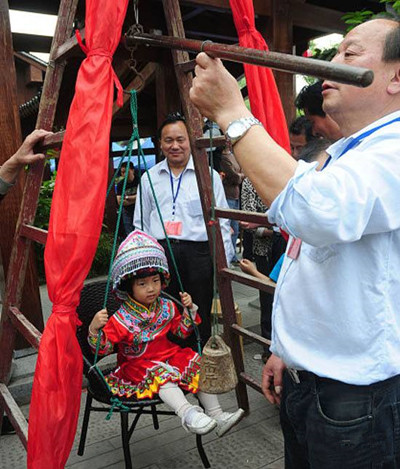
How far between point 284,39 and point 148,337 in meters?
3.48

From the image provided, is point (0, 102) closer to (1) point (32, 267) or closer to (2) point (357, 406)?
(1) point (32, 267)

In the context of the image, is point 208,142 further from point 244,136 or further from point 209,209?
point 244,136

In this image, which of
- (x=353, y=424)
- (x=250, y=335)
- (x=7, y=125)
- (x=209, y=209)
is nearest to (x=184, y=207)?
(x=209, y=209)

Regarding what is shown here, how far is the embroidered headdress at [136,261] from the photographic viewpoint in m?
2.46

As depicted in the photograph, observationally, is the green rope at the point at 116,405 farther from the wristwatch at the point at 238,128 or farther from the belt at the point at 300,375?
the wristwatch at the point at 238,128

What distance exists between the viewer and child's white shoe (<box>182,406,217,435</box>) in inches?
87.0

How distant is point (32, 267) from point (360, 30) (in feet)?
9.40

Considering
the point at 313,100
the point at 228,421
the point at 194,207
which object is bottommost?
the point at 228,421

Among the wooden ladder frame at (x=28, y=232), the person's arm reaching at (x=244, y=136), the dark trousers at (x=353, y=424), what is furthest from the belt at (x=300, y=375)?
the wooden ladder frame at (x=28, y=232)

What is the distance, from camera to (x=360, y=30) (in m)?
1.20

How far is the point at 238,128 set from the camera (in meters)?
1.11

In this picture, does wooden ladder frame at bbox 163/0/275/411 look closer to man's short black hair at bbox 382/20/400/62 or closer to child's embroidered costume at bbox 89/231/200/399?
child's embroidered costume at bbox 89/231/200/399

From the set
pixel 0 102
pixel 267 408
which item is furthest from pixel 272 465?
pixel 0 102

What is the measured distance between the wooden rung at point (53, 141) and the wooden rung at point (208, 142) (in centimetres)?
81
